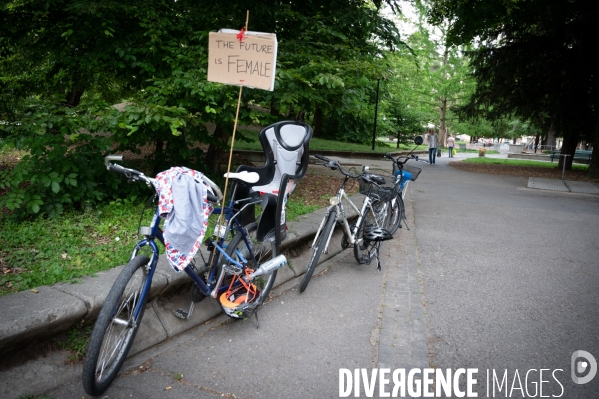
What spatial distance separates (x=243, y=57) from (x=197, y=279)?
2.08 metres

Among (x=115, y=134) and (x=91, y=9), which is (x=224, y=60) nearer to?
(x=115, y=134)

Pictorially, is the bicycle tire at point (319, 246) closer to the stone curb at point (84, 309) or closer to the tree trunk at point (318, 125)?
the stone curb at point (84, 309)

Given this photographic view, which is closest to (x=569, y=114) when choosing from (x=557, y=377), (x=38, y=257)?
(x=557, y=377)

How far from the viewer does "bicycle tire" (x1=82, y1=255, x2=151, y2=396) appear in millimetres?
2576

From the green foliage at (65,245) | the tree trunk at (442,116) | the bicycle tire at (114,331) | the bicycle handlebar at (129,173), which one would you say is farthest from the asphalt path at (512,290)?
the tree trunk at (442,116)

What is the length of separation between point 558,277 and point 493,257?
885 mm

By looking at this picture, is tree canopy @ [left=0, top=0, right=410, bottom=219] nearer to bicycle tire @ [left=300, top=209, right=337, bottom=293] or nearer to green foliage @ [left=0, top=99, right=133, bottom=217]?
green foliage @ [left=0, top=99, right=133, bottom=217]

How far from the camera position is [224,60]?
414 centimetres

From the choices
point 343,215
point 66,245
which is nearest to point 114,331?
point 66,245

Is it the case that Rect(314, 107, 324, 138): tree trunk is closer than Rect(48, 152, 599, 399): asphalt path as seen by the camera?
No

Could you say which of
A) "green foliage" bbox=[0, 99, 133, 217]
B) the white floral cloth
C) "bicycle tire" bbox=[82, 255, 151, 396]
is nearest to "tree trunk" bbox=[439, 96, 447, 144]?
"green foliage" bbox=[0, 99, 133, 217]

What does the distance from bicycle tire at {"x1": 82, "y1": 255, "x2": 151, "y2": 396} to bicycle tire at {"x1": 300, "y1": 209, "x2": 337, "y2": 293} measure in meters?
1.96

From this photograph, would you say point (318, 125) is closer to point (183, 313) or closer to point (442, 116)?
point (442, 116)

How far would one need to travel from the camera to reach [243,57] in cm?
412
